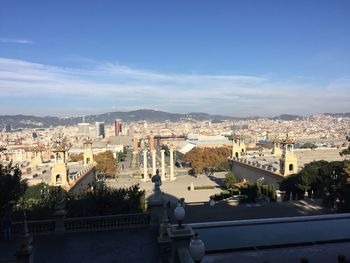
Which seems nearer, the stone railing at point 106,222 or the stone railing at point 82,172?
the stone railing at point 106,222

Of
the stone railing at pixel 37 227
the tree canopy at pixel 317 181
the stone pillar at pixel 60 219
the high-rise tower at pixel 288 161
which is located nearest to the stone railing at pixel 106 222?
the stone pillar at pixel 60 219

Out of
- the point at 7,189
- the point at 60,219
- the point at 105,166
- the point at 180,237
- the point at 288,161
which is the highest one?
the point at 7,189

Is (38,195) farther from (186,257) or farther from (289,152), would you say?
(186,257)

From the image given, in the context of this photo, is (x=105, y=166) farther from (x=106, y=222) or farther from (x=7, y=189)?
(x=7, y=189)

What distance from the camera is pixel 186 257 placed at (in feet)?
23.4

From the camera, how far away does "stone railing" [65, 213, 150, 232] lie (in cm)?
1348

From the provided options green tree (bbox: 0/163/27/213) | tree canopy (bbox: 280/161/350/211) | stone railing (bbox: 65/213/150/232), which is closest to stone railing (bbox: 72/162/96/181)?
tree canopy (bbox: 280/161/350/211)

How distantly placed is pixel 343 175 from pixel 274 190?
31.6ft

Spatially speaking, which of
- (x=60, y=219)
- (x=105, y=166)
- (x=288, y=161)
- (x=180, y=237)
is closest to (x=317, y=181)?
(x=288, y=161)

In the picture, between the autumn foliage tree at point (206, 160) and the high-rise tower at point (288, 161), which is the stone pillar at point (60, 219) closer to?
the high-rise tower at point (288, 161)

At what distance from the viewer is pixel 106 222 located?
1363 centimetres

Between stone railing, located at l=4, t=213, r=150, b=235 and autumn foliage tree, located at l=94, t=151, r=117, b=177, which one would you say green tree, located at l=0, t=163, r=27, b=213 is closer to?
stone railing, located at l=4, t=213, r=150, b=235

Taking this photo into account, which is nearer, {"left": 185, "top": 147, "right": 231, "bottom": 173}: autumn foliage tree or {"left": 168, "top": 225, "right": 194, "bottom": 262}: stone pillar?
{"left": 168, "top": 225, "right": 194, "bottom": 262}: stone pillar

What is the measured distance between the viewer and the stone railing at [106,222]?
1348 cm
